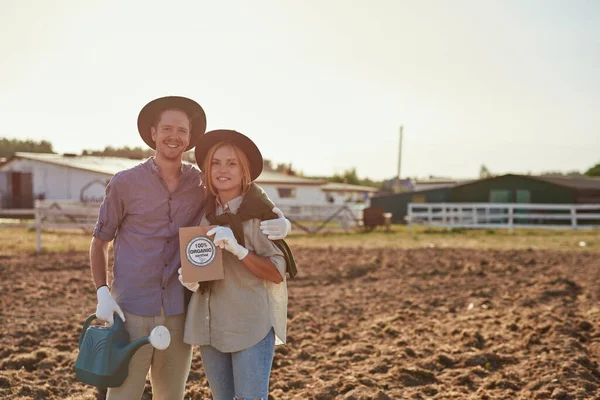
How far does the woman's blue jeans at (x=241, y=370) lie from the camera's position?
266cm

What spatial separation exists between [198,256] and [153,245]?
13.3 inches

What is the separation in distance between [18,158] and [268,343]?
100.0ft

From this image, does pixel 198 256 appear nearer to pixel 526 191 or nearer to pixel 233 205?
pixel 233 205

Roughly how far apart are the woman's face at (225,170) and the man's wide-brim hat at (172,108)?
0.95 feet

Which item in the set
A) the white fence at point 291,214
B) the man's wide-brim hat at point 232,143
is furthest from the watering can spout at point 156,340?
the white fence at point 291,214

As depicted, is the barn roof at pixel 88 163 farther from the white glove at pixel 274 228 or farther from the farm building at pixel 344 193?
the white glove at pixel 274 228

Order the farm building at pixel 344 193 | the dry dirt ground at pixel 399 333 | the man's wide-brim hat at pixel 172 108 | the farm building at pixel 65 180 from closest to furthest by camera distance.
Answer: the man's wide-brim hat at pixel 172 108 < the dry dirt ground at pixel 399 333 < the farm building at pixel 65 180 < the farm building at pixel 344 193

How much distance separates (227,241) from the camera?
2648mm

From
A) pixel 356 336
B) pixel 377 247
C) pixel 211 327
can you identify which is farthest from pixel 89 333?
pixel 377 247

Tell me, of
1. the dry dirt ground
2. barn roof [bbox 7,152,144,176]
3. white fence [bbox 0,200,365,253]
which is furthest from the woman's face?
barn roof [bbox 7,152,144,176]

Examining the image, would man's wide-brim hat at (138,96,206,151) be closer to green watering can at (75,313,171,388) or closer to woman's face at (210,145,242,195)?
woman's face at (210,145,242,195)

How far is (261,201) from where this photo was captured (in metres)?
2.81

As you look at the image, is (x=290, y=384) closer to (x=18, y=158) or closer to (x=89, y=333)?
(x=89, y=333)

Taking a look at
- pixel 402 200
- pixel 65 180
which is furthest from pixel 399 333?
pixel 402 200
